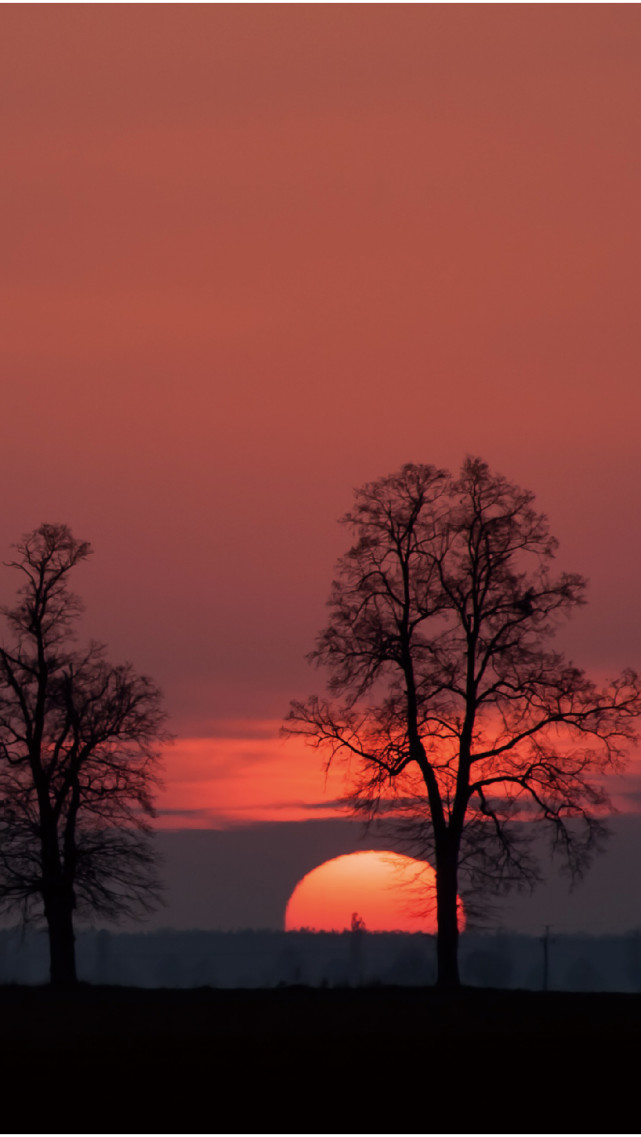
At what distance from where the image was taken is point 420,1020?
1071 inches

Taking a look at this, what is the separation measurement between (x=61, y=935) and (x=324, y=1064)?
55.3 ft

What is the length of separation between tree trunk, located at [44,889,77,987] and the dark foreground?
7.07 meters

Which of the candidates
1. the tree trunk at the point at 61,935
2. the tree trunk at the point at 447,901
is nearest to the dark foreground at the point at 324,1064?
the tree trunk at the point at 447,901

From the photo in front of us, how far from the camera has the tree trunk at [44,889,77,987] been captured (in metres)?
37.9

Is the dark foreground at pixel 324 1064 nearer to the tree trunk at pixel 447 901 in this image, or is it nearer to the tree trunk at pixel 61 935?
the tree trunk at pixel 447 901

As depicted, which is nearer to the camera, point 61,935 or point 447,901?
point 447,901

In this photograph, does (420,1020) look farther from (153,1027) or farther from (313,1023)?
(153,1027)

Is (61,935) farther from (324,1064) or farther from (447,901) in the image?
(324,1064)

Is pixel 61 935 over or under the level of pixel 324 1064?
over

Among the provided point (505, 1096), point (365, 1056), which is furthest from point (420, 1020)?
point (505, 1096)

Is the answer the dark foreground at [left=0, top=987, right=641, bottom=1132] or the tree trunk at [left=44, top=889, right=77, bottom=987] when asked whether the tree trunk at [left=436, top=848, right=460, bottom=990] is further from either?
the tree trunk at [left=44, top=889, right=77, bottom=987]

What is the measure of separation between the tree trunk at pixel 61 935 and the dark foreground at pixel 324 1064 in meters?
7.07

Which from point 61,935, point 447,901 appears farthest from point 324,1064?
point 61,935

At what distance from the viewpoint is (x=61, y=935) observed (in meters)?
38.4
